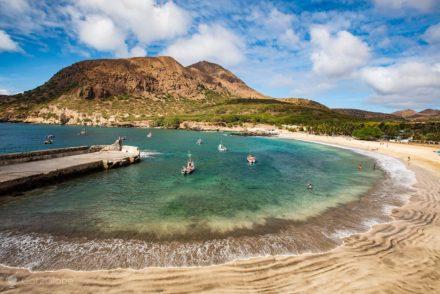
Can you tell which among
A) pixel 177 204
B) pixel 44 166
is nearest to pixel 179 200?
pixel 177 204

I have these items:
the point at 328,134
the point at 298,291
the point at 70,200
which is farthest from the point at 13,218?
the point at 328,134

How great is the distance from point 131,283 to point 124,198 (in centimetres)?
1558

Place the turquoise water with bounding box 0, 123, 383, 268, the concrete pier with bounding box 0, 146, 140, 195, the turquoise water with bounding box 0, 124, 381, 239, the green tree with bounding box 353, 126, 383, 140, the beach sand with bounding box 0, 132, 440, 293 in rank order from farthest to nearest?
the green tree with bounding box 353, 126, 383, 140, the concrete pier with bounding box 0, 146, 140, 195, the turquoise water with bounding box 0, 124, 381, 239, the turquoise water with bounding box 0, 123, 383, 268, the beach sand with bounding box 0, 132, 440, 293

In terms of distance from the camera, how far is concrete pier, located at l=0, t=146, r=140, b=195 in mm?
27516

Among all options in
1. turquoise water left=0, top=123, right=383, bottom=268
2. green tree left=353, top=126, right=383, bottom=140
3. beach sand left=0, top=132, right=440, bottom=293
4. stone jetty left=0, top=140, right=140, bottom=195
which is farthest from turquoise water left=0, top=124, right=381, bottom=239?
green tree left=353, top=126, right=383, bottom=140

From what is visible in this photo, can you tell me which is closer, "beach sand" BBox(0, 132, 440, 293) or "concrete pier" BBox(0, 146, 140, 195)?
"beach sand" BBox(0, 132, 440, 293)

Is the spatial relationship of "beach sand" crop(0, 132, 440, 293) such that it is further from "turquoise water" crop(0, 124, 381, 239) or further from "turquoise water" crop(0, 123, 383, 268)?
"turquoise water" crop(0, 124, 381, 239)

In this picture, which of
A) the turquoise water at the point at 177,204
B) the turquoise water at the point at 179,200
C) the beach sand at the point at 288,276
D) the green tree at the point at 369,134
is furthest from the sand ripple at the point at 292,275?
the green tree at the point at 369,134

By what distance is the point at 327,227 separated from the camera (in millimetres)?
19469

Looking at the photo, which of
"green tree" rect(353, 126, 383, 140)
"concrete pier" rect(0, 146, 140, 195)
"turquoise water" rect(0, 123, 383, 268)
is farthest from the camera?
"green tree" rect(353, 126, 383, 140)

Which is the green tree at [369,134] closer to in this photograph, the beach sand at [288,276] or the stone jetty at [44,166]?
the stone jetty at [44,166]

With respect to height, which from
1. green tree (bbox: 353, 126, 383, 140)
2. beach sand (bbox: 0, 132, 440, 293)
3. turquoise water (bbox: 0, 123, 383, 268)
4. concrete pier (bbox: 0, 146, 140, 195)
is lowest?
turquoise water (bbox: 0, 123, 383, 268)

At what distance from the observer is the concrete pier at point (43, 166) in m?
27.5

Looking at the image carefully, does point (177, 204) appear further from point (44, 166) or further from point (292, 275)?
point (44, 166)
